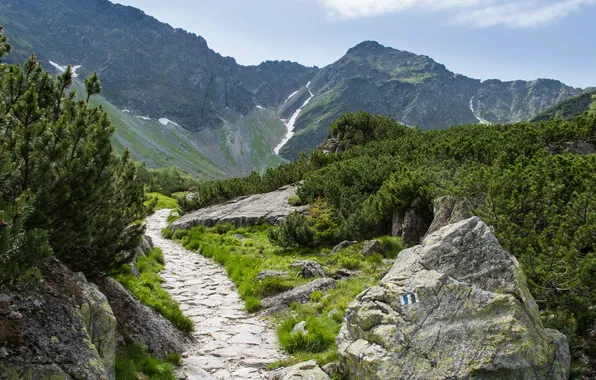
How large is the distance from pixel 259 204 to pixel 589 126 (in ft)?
62.8

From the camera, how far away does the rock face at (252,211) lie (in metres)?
23.5

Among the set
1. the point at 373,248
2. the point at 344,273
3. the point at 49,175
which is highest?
the point at 49,175

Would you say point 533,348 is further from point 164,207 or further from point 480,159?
point 164,207

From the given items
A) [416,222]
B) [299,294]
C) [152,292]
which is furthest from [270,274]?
[416,222]

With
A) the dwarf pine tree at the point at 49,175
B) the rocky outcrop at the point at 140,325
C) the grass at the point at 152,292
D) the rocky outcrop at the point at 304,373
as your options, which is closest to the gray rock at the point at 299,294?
the grass at the point at 152,292

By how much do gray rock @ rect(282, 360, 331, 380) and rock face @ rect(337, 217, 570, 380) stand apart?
46 centimetres

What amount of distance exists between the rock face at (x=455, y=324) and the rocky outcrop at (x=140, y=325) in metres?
3.63

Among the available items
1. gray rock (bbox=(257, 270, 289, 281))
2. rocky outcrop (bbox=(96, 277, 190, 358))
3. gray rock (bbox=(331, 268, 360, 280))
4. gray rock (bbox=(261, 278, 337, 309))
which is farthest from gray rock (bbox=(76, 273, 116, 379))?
gray rock (bbox=(331, 268, 360, 280))

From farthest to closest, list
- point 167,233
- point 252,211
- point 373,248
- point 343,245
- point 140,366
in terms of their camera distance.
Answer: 1. point 167,233
2. point 252,211
3. point 343,245
4. point 373,248
5. point 140,366

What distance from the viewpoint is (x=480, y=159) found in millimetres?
15578

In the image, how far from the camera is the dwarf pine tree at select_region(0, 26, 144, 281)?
4449 mm

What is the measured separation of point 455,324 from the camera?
240 inches

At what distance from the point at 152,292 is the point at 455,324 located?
8.49 metres

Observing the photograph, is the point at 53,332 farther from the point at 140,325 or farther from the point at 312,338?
the point at 312,338
